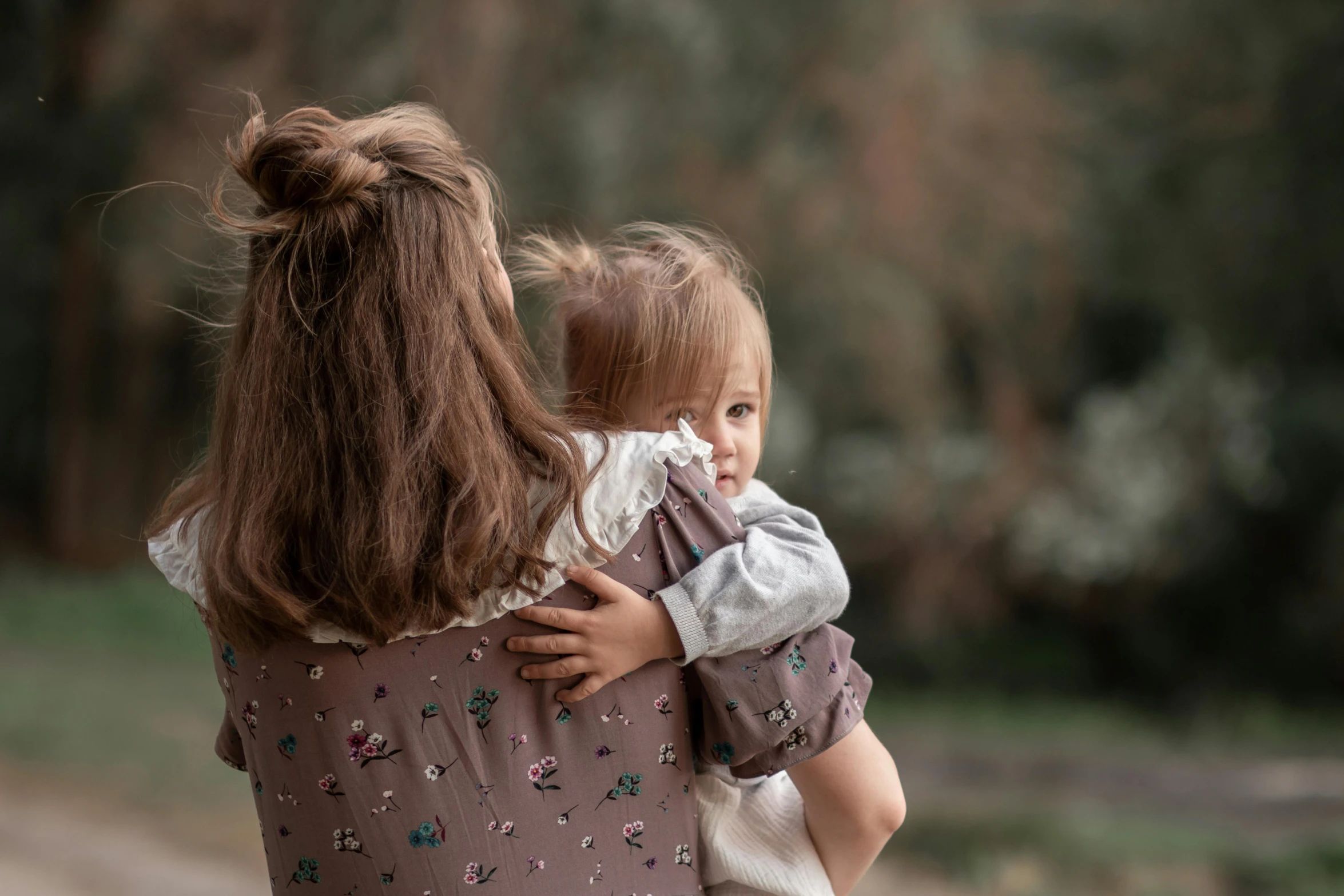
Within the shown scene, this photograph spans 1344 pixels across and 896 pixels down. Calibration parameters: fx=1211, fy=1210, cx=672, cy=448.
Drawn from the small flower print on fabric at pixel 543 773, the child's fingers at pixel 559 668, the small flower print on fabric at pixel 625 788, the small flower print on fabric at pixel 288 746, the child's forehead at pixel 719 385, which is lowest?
the small flower print on fabric at pixel 625 788

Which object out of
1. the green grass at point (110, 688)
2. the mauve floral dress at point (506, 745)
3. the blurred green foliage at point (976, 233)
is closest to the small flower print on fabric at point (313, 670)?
the mauve floral dress at point (506, 745)

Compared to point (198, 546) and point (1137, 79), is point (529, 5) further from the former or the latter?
point (198, 546)

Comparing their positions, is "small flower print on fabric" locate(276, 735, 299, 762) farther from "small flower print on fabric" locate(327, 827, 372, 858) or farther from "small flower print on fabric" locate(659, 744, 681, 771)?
"small flower print on fabric" locate(659, 744, 681, 771)

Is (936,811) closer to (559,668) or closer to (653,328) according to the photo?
(653,328)

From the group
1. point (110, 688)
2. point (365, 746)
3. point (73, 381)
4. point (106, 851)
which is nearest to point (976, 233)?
point (106, 851)

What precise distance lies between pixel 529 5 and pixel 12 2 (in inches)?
134

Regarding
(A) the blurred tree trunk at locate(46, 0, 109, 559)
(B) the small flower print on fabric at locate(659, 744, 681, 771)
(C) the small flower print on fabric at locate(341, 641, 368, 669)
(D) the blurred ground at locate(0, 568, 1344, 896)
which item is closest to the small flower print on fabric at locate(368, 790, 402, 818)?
(C) the small flower print on fabric at locate(341, 641, 368, 669)

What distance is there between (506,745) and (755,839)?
0.28 meters

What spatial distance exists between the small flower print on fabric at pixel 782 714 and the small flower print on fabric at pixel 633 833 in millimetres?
132

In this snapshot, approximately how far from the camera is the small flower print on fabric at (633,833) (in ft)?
3.24

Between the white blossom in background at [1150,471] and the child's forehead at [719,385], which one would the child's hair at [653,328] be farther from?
the white blossom in background at [1150,471]

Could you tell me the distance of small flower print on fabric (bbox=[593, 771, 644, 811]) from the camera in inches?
38.5

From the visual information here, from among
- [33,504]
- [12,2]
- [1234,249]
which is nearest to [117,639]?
[33,504]

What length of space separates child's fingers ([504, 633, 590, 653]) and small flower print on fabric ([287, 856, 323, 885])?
25cm
